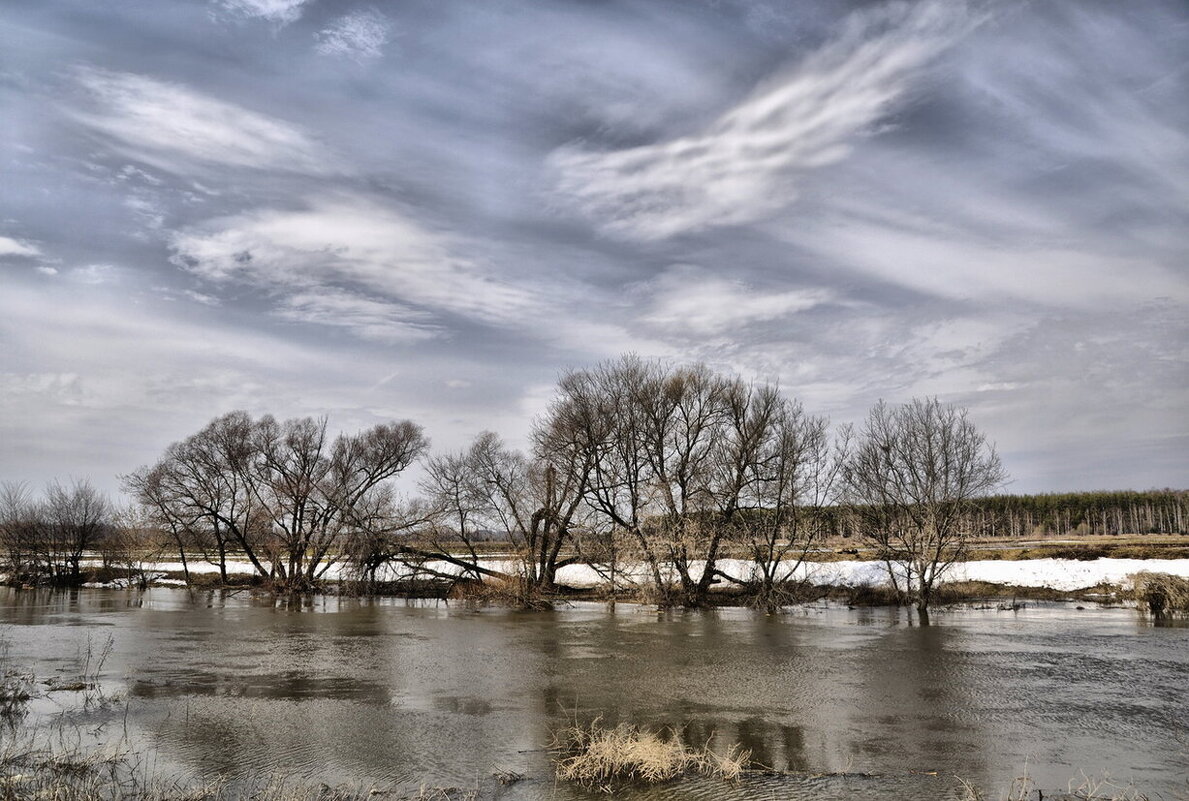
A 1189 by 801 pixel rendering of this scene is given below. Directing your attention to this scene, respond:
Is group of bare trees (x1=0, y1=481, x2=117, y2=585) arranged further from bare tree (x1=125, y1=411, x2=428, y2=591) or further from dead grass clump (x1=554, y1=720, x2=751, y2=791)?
dead grass clump (x1=554, y1=720, x2=751, y2=791)

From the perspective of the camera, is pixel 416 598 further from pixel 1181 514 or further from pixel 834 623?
pixel 1181 514

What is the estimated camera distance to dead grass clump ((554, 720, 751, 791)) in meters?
9.52

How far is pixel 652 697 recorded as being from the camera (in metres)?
14.4

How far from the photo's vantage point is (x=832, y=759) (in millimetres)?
10438

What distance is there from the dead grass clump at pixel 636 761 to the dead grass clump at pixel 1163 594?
25936 millimetres

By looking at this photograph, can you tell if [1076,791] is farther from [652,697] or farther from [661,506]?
[661,506]

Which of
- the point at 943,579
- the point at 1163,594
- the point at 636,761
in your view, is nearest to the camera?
the point at 636,761

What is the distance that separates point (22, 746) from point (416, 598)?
28011 mm

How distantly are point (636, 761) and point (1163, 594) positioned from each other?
28.4 meters

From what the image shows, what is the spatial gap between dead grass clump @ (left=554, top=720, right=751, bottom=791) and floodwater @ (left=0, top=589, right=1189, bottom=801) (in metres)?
0.30

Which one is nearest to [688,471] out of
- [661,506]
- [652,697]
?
[661,506]

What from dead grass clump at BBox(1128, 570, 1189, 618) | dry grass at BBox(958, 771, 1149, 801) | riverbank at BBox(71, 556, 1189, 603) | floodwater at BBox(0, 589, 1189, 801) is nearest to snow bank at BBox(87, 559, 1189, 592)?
riverbank at BBox(71, 556, 1189, 603)

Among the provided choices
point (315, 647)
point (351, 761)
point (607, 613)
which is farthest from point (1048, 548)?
point (351, 761)

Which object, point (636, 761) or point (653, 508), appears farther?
point (653, 508)
